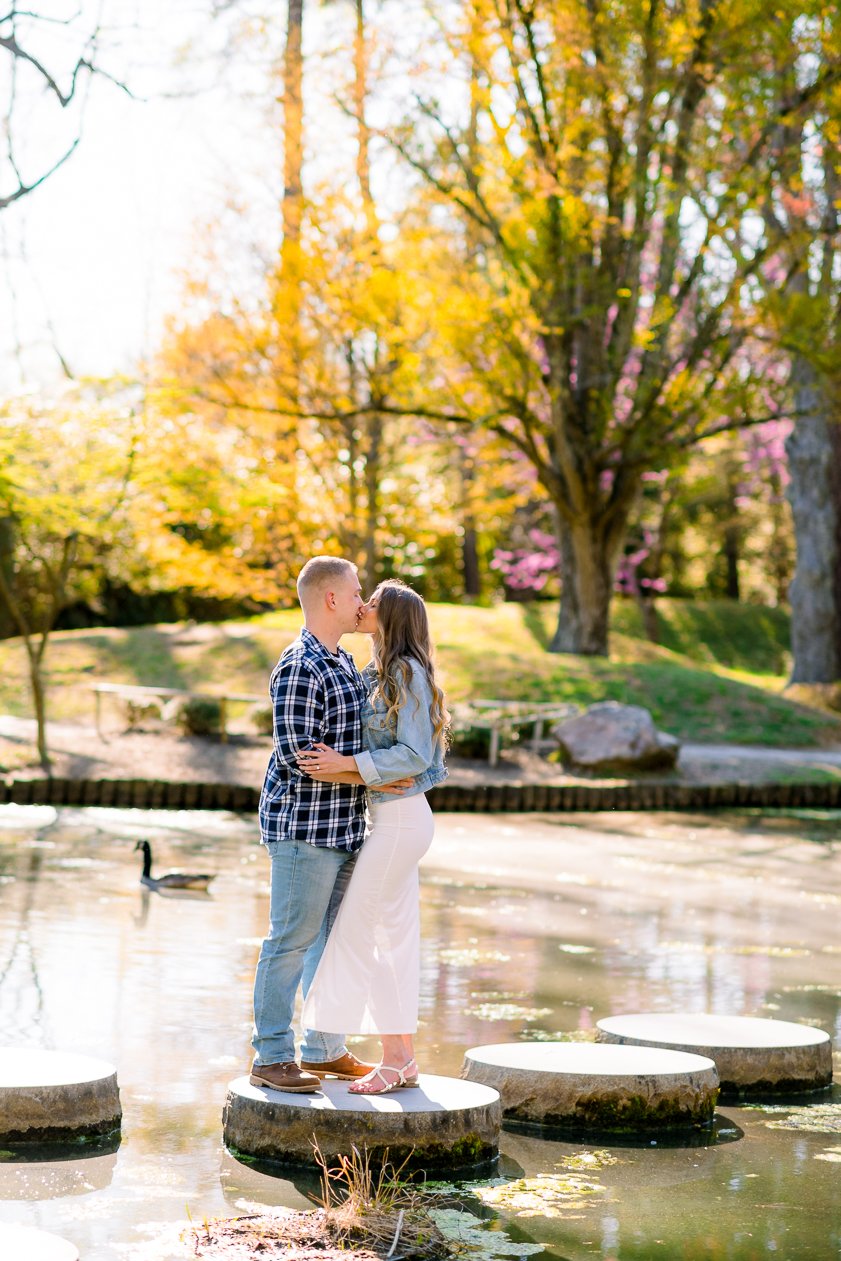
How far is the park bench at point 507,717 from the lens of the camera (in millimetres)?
15781

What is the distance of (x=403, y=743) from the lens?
458 centimetres

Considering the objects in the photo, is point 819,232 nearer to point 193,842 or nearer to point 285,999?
point 193,842

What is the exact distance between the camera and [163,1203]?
157 inches

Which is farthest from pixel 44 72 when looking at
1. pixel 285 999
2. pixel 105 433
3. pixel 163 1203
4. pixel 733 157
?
pixel 733 157

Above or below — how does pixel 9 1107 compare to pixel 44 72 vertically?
below

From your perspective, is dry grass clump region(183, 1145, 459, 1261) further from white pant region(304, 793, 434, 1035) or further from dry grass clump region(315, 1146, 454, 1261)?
white pant region(304, 793, 434, 1035)

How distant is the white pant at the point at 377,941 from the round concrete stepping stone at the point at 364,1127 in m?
0.22

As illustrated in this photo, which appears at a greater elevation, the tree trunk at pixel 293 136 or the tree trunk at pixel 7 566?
the tree trunk at pixel 293 136

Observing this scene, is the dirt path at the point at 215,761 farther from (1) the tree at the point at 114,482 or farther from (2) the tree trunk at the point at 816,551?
(2) the tree trunk at the point at 816,551

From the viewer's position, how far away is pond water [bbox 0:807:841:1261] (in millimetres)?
4039

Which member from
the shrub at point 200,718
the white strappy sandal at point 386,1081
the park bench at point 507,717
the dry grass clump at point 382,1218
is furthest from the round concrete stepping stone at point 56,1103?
the shrub at point 200,718

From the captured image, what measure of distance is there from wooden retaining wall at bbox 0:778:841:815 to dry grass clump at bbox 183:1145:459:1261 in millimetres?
9514

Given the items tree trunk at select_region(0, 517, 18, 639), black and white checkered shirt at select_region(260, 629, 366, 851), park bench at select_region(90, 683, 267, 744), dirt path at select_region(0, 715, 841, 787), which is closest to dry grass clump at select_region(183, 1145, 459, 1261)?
black and white checkered shirt at select_region(260, 629, 366, 851)

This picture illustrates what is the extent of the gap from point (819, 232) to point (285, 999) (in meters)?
15.8
